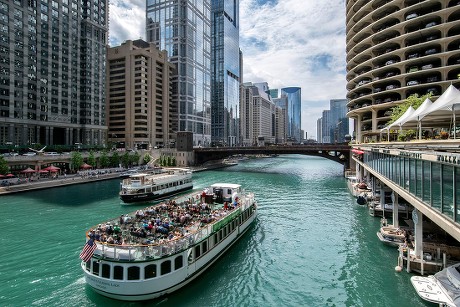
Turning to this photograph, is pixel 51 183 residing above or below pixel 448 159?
below

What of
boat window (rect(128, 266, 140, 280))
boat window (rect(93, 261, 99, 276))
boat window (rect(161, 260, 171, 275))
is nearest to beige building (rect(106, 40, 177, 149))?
boat window (rect(93, 261, 99, 276))

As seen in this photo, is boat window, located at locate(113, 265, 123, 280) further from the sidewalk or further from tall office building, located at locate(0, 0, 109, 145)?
tall office building, located at locate(0, 0, 109, 145)

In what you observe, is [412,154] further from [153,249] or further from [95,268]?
[95,268]

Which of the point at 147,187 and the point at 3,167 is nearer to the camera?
the point at 147,187

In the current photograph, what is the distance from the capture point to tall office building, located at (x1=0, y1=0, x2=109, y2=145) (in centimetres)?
9206

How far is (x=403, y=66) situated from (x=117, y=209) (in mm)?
70288

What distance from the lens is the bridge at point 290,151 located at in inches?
3930

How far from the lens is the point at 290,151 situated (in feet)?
358

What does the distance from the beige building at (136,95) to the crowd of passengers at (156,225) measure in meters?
131

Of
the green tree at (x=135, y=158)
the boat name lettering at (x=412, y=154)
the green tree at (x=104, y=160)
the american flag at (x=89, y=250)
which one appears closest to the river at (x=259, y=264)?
the american flag at (x=89, y=250)

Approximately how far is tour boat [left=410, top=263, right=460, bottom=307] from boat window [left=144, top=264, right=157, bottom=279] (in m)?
17.3

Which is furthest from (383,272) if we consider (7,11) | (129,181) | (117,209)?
(7,11)

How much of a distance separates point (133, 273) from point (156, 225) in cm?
609

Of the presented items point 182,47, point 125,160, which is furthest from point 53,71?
point 182,47
